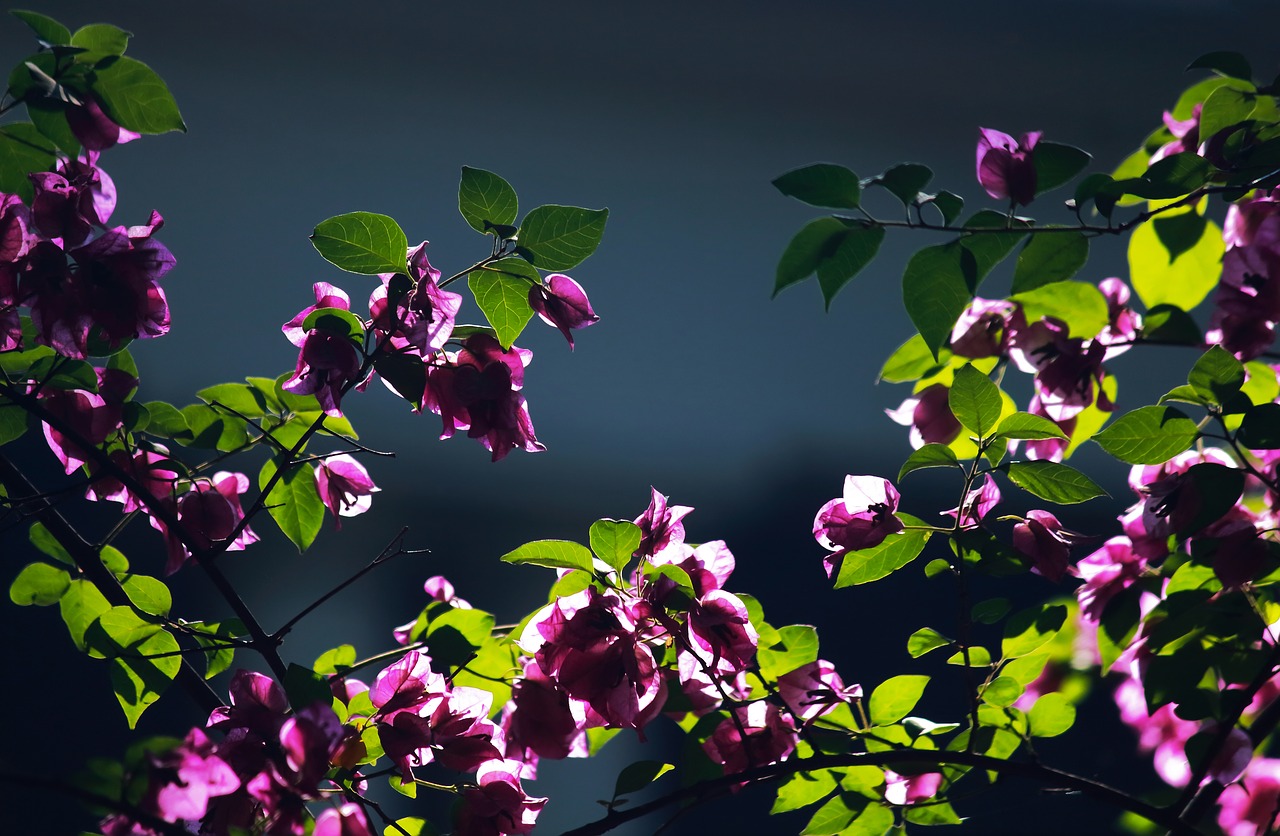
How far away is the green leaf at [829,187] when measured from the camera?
53cm

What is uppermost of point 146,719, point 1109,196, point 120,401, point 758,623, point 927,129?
point 1109,196

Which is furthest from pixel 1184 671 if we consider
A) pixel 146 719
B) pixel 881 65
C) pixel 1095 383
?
pixel 881 65

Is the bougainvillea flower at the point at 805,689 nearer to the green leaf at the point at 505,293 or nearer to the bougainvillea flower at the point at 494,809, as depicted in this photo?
the bougainvillea flower at the point at 494,809

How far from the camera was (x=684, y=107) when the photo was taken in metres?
3.26

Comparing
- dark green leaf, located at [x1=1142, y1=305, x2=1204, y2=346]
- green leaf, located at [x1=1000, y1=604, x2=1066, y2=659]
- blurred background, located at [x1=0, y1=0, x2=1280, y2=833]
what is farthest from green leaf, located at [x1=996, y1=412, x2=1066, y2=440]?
blurred background, located at [x1=0, y1=0, x2=1280, y2=833]

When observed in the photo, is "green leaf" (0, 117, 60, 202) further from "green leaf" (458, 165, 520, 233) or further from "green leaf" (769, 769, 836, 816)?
"green leaf" (769, 769, 836, 816)

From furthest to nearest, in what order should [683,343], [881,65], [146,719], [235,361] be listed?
[881,65]
[683,343]
[235,361]
[146,719]

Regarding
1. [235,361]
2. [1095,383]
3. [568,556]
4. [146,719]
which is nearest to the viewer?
[568,556]

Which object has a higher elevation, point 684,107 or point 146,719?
point 684,107

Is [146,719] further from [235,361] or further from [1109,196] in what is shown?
[1109,196]

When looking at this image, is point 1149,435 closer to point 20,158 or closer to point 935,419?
point 935,419

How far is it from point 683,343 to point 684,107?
2.84ft

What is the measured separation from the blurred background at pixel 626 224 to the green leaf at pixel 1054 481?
5.91ft

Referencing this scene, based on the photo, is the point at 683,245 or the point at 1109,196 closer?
the point at 1109,196
